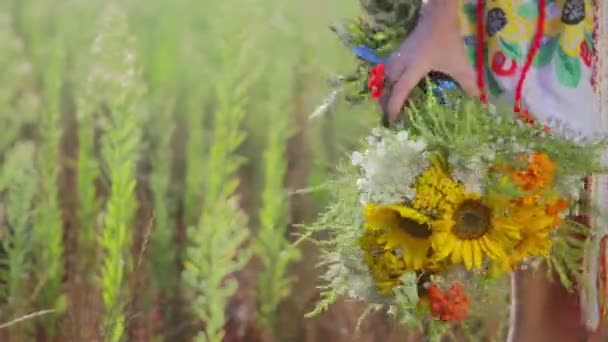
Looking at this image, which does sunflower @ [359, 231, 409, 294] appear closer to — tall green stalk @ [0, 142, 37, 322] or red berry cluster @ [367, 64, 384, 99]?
red berry cluster @ [367, 64, 384, 99]

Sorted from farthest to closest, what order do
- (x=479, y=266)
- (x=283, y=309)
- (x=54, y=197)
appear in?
(x=283, y=309) → (x=54, y=197) → (x=479, y=266)

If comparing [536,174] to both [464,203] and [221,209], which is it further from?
[221,209]

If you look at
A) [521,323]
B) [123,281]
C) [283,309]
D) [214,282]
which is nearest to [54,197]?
[123,281]

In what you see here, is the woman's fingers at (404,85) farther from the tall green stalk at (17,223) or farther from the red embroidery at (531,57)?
the tall green stalk at (17,223)

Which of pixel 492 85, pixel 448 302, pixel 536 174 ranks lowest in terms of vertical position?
pixel 448 302

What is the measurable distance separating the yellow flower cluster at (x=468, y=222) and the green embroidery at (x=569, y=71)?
0.09m

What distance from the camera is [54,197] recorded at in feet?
4.49

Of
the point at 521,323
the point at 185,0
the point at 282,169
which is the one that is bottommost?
the point at 521,323

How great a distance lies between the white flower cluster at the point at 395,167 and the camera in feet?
2.89

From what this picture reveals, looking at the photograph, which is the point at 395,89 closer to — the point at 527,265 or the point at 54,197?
the point at 527,265

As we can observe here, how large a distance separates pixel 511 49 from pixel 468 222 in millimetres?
185

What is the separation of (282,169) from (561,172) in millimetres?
622


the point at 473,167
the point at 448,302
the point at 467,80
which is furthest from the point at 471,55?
the point at 448,302

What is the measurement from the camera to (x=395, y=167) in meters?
0.88
